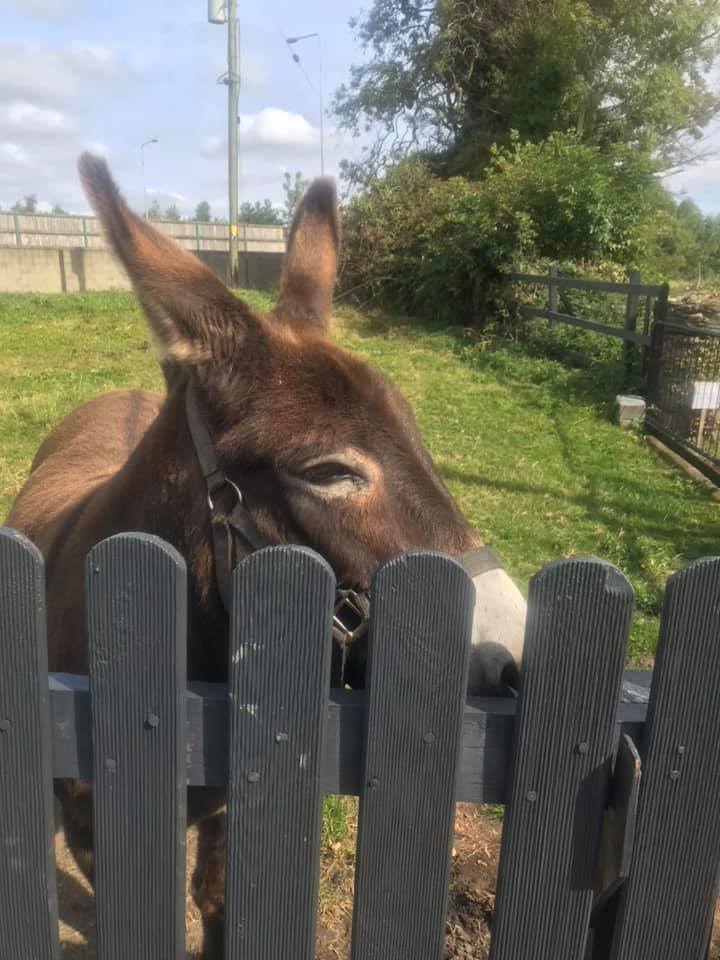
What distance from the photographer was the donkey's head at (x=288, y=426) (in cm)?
191

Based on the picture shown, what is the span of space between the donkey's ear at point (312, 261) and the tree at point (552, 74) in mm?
22963

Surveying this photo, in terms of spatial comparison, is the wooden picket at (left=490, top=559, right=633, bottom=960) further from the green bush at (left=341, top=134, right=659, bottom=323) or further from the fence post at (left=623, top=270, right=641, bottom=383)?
the green bush at (left=341, top=134, right=659, bottom=323)

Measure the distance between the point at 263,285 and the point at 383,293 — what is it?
5.94 m

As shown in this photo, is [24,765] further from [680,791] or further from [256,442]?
[680,791]

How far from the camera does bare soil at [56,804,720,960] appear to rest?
2.77m

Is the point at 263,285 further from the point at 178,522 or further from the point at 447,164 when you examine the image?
the point at 178,522

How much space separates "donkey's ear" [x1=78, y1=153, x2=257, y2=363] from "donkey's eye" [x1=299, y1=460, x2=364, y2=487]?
0.42 m

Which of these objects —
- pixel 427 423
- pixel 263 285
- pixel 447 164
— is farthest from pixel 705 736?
pixel 447 164

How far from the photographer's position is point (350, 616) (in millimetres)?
1850

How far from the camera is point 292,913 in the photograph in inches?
63.6

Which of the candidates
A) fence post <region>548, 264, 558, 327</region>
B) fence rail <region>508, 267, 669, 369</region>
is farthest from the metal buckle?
fence post <region>548, 264, 558, 327</region>

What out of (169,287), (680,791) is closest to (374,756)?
(680,791)

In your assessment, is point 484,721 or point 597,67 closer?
point 484,721

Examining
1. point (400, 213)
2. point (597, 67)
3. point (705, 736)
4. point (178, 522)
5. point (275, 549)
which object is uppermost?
point (597, 67)
